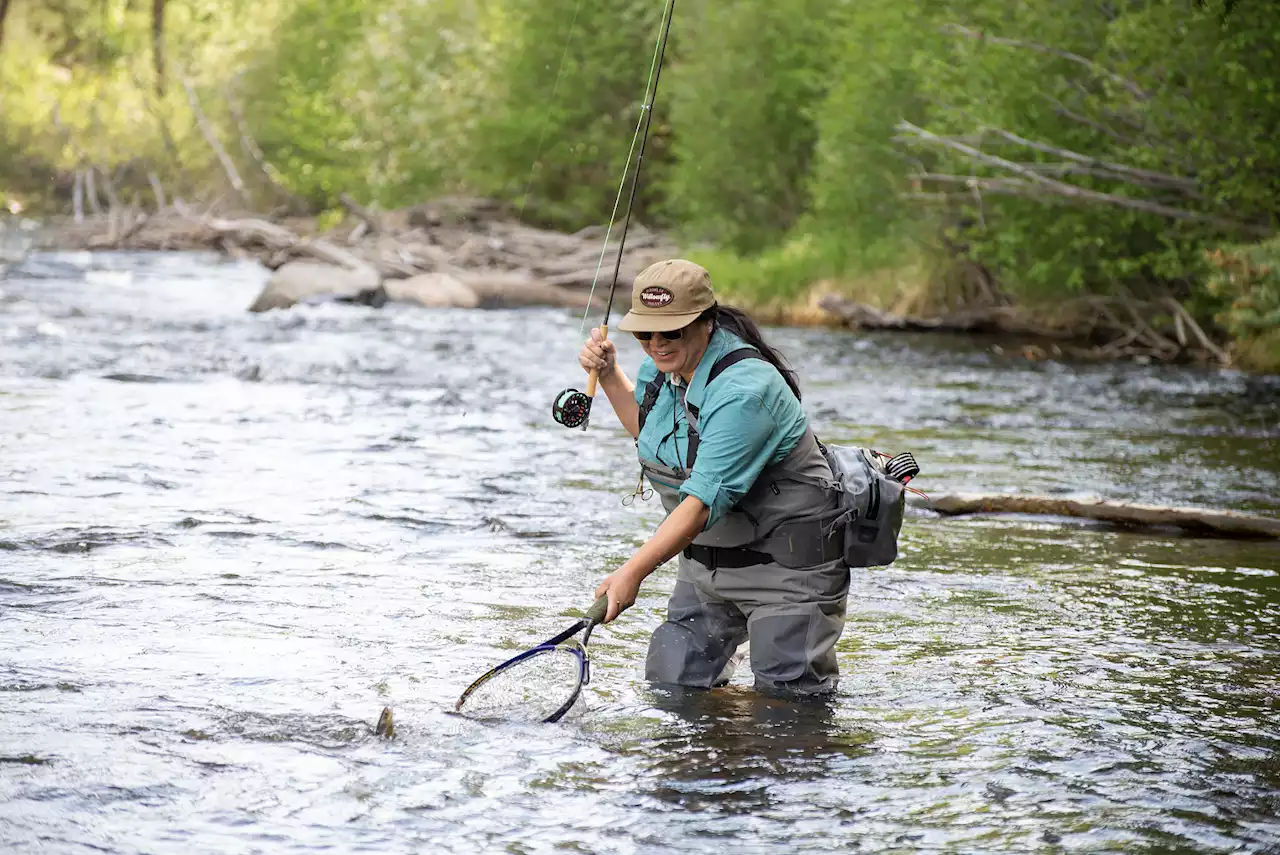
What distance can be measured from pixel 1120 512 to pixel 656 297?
5.04m

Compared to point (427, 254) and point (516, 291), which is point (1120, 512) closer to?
point (516, 291)

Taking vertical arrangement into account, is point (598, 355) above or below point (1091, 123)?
below

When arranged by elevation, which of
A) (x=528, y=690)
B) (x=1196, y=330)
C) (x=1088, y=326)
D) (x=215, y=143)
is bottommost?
(x=528, y=690)

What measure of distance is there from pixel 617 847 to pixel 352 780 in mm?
832

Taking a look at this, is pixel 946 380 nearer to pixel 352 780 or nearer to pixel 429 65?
pixel 352 780

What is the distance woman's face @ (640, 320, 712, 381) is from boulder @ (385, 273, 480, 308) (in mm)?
23835

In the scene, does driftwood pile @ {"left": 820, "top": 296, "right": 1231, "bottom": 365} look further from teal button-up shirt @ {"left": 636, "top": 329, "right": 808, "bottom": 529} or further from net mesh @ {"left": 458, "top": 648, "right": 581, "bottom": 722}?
net mesh @ {"left": 458, "top": 648, "right": 581, "bottom": 722}

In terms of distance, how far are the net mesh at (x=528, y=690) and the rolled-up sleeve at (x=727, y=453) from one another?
27.0 inches

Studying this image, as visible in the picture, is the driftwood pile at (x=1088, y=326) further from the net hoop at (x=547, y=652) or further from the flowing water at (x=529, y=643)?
the net hoop at (x=547, y=652)

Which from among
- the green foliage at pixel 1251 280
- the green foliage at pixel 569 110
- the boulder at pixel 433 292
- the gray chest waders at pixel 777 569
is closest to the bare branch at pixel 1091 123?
the green foliage at pixel 1251 280

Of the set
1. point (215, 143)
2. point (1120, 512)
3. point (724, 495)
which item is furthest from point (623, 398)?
point (215, 143)

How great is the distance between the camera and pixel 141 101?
2365 inches

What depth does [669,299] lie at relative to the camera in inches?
196

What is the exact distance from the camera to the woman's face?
5062 millimetres
